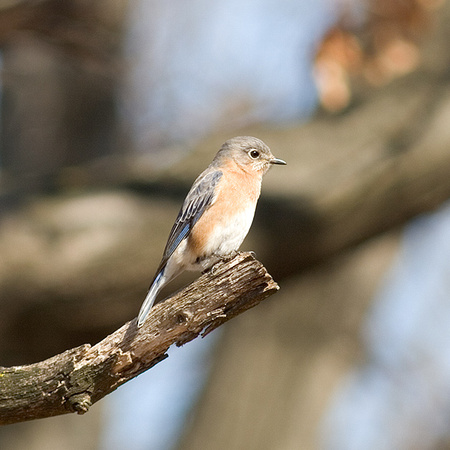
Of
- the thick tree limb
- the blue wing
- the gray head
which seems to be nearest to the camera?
the thick tree limb

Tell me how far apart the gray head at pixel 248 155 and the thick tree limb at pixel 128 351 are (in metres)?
2.64

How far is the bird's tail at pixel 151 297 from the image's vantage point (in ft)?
15.7

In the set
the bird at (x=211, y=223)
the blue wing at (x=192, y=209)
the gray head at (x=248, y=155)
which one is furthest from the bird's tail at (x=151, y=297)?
the gray head at (x=248, y=155)

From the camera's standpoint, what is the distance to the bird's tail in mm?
4785

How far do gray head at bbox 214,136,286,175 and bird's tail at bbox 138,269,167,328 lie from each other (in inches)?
64.1

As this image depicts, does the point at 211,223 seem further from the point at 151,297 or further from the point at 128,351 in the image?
the point at 128,351

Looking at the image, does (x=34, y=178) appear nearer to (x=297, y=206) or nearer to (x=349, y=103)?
(x=297, y=206)

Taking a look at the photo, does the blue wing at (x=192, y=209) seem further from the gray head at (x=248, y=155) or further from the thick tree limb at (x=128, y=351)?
the thick tree limb at (x=128, y=351)

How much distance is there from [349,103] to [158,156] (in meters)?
2.69

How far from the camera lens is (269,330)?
37.7 feet

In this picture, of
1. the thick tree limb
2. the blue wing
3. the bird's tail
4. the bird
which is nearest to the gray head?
the bird

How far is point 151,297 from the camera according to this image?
547cm

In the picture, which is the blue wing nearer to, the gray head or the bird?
the bird

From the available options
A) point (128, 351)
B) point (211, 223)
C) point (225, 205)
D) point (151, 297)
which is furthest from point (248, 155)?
point (128, 351)
